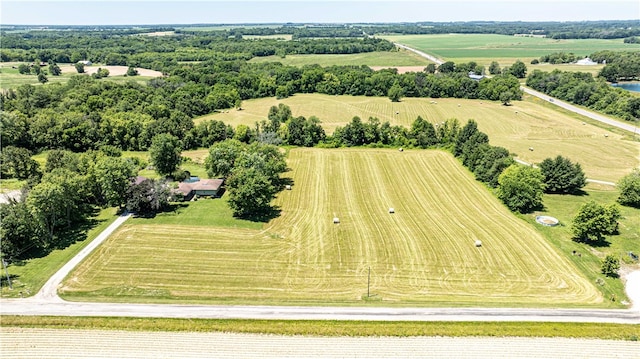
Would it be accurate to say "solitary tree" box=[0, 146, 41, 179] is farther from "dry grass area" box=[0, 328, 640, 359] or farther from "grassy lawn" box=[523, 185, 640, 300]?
"grassy lawn" box=[523, 185, 640, 300]

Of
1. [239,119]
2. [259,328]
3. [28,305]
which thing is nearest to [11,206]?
[28,305]

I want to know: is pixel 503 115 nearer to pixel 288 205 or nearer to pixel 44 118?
pixel 288 205

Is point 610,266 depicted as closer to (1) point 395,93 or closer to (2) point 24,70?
(1) point 395,93

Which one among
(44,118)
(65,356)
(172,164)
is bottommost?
(65,356)

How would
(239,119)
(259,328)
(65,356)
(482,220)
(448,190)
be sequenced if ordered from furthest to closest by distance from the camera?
(239,119), (448,190), (482,220), (259,328), (65,356)

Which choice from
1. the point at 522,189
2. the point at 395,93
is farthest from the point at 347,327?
the point at 395,93

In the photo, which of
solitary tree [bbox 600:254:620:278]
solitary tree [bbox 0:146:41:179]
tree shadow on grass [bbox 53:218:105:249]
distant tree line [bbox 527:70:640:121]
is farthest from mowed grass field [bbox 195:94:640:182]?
tree shadow on grass [bbox 53:218:105:249]
